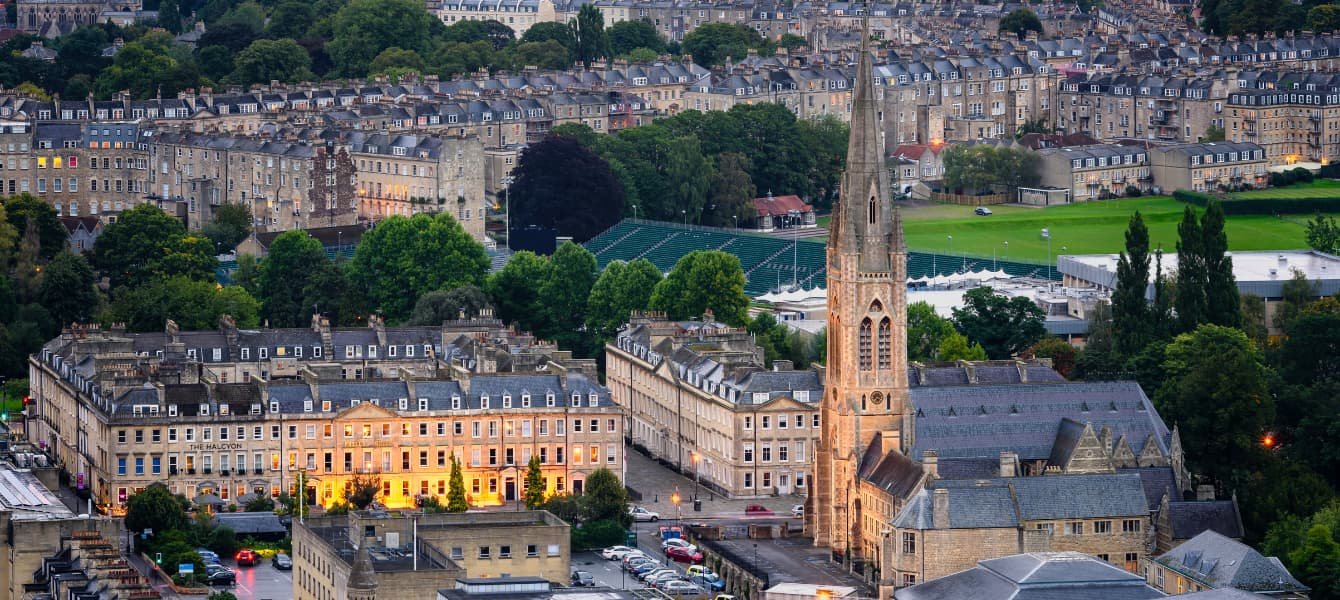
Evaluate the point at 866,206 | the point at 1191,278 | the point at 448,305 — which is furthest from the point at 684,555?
the point at 448,305

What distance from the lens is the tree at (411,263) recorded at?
19312cm

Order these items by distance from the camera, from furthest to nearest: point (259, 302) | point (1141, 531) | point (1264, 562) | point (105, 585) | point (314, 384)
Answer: point (259, 302) → point (314, 384) → point (1141, 531) → point (1264, 562) → point (105, 585)

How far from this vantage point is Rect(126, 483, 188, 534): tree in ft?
473

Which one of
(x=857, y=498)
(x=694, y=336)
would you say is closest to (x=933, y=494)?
(x=857, y=498)

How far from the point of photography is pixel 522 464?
155 metres

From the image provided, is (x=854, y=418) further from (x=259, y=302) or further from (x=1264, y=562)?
(x=259, y=302)

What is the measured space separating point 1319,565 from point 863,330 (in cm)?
2167

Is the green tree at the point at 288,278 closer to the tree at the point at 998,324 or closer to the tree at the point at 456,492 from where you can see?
the tree at the point at 998,324

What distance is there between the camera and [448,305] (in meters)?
184

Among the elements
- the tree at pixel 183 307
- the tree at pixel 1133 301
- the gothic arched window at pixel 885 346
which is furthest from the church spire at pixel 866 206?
the tree at pixel 183 307

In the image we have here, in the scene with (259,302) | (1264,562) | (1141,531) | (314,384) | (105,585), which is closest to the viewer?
(105,585)

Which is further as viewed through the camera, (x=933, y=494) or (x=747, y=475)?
(x=747, y=475)

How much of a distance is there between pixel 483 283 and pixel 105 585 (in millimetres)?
73934

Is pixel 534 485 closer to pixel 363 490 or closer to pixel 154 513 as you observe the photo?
pixel 363 490
